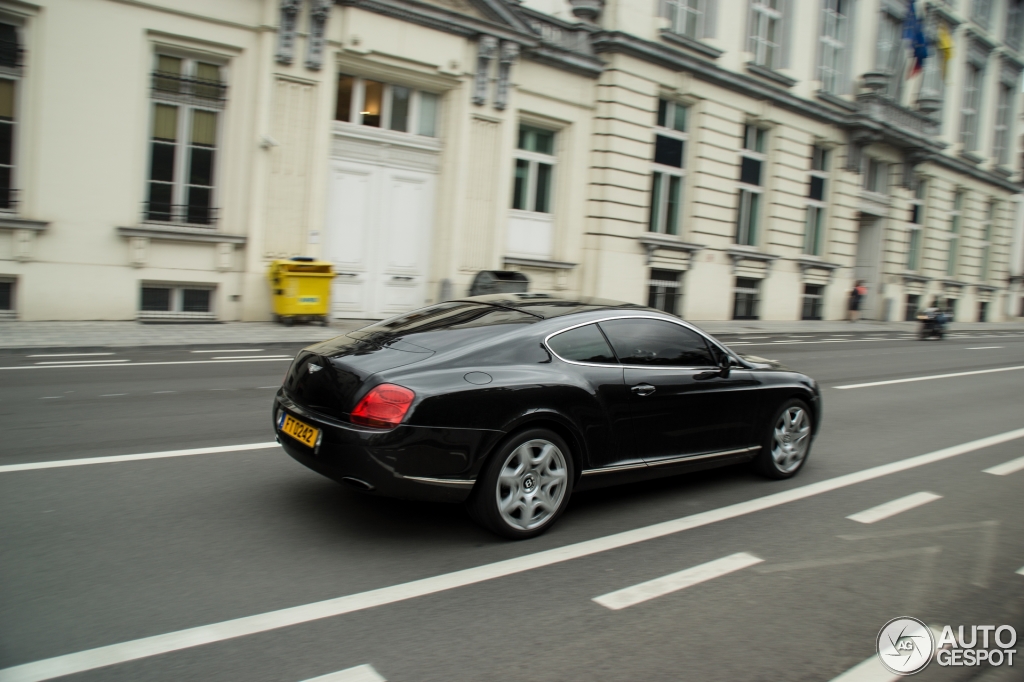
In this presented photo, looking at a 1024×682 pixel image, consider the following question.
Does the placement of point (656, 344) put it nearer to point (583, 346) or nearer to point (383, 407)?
point (583, 346)

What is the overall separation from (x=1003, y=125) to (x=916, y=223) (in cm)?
1127

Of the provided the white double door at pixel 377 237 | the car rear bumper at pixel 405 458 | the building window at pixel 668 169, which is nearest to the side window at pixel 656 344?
the car rear bumper at pixel 405 458

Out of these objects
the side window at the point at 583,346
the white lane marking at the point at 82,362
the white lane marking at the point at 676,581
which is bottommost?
the white lane marking at the point at 676,581

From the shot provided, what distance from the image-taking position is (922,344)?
23406 millimetres

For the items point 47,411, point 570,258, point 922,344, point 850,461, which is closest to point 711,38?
point 570,258

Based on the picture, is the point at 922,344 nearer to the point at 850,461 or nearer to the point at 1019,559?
the point at 850,461

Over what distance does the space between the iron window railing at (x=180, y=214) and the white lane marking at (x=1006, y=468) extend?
44.1 ft

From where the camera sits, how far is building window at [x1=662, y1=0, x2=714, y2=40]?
23469mm

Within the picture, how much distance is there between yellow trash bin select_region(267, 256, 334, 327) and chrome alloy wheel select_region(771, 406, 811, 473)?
11.0 m

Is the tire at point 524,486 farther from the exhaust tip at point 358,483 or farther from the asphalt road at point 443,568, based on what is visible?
the exhaust tip at point 358,483

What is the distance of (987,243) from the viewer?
41.8 m

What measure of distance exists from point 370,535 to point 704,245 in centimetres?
2162

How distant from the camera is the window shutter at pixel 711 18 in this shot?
968 inches

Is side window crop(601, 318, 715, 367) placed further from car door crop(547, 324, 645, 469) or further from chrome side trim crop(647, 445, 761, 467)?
chrome side trim crop(647, 445, 761, 467)
